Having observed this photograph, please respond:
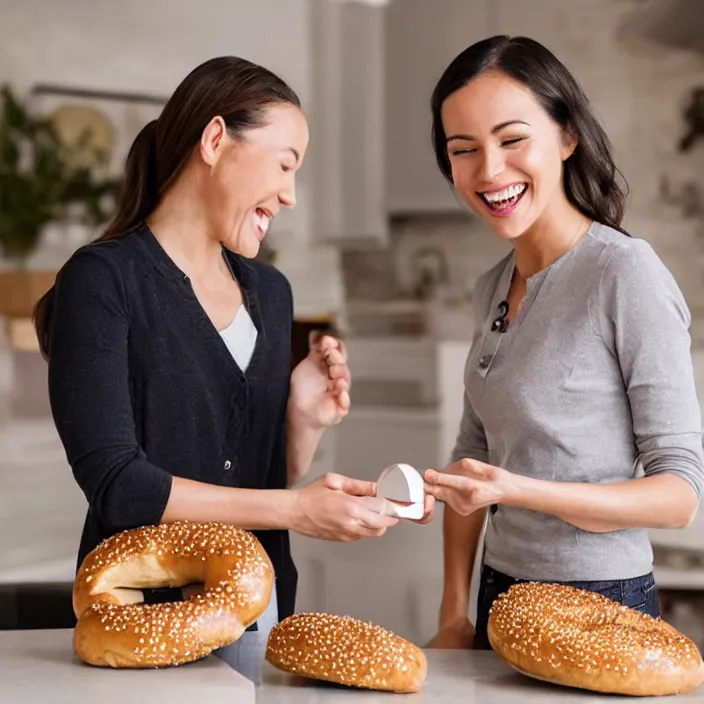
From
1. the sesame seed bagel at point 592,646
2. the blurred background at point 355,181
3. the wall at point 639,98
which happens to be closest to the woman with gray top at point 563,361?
the sesame seed bagel at point 592,646

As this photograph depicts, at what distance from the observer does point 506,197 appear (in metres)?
1.29

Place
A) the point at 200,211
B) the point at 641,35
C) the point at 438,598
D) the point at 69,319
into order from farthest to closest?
the point at 641,35
the point at 438,598
the point at 200,211
the point at 69,319

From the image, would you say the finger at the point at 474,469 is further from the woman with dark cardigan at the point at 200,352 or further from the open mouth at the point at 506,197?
the open mouth at the point at 506,197

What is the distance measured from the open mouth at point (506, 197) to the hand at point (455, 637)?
535 mm

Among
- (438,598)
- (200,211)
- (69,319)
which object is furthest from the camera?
(438,598)

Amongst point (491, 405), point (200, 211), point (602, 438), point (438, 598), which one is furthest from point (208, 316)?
point (438, 598)

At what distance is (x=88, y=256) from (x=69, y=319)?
80mm

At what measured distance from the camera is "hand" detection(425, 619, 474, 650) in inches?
53.7

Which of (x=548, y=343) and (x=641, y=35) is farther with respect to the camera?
(x=641, y=35)

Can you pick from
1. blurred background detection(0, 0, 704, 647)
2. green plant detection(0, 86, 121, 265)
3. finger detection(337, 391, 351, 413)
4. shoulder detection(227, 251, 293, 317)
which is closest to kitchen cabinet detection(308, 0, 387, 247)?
blurred background detection(0, 0, 704, 647)

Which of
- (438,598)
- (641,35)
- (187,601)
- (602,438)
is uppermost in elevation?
(641,35)

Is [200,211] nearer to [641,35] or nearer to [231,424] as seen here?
[231,424]

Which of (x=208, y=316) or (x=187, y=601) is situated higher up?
(x=208, y=316)

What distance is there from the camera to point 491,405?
4.34 ft
